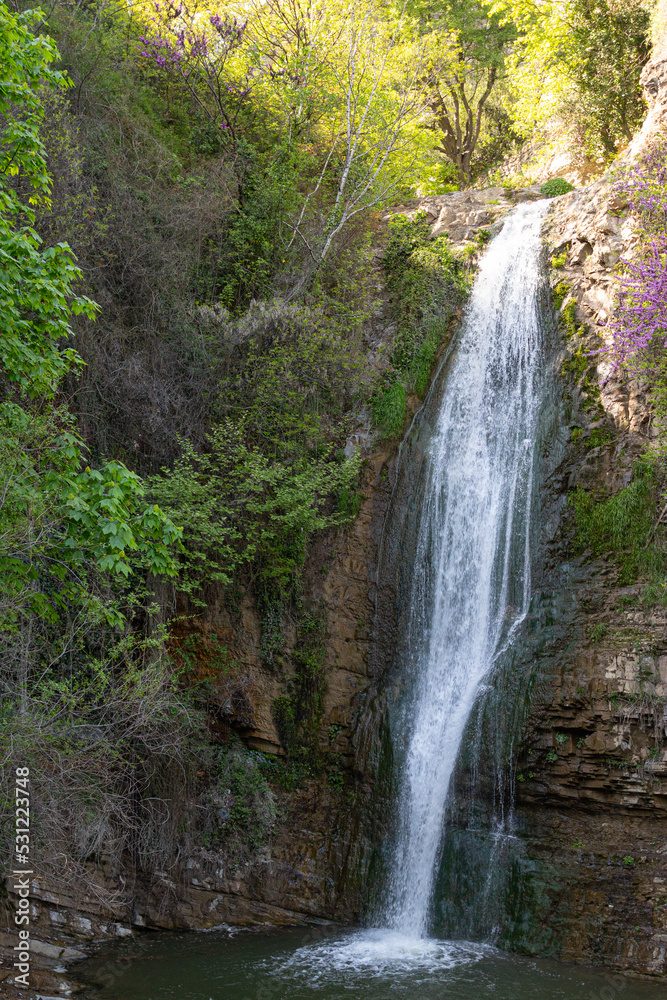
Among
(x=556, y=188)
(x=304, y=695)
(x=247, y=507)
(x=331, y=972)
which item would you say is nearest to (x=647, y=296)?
(x=247, y=507)

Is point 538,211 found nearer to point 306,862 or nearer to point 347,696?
point 347,696

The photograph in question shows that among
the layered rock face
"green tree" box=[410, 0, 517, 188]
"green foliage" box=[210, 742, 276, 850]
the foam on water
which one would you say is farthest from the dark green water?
"green tree" box=[410, 0, 517, 188]

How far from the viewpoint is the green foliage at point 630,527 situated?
421 inches

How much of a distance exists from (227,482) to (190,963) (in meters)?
6.31

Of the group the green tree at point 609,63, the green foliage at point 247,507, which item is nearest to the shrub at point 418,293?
the green foliage at point 247,507

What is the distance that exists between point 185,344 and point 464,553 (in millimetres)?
5801

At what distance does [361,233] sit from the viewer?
54.9ft

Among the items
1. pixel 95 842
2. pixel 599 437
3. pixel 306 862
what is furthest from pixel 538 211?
pixel 95 842

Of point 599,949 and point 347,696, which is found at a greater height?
point 347,696

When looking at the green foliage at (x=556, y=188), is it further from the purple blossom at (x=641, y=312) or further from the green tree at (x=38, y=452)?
the green tree at (x=38, y=452)

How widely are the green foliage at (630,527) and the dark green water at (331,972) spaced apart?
5100 millimetres

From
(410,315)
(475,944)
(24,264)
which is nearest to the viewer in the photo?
(24,264)

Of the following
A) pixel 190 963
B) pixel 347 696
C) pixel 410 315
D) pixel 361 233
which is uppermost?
pixel 361 233

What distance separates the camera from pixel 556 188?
57.8 feet
